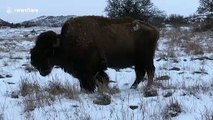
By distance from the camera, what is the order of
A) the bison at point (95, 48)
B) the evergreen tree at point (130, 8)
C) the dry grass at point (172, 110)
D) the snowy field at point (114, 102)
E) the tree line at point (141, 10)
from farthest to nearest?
the evergreen tree at point (130, 8) < the tree line at point (141, 10) < the bison at point (95, 48) < the snowy field at point (114, 102) < the dry grass at point (172, 110)

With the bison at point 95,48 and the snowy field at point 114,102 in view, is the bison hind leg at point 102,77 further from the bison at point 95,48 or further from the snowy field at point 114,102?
the snowy field at point 114,102

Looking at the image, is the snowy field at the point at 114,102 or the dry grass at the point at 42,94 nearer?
the snowy field at the point at 114,102

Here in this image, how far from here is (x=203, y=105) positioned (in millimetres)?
7973

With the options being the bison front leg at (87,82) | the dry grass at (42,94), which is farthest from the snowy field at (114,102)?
the bison front leg at (87,82)

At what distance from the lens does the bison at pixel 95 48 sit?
10.4 metres

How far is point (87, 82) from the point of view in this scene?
10336mm

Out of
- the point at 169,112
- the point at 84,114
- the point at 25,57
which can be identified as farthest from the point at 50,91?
the point at 25,57

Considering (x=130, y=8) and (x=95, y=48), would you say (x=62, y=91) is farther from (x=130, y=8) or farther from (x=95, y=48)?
(x=130, y=8)

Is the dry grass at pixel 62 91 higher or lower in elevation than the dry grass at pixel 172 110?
lower

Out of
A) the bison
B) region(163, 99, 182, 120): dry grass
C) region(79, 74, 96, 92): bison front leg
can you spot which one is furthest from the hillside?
region(163, 99, 182, 120): dry grass

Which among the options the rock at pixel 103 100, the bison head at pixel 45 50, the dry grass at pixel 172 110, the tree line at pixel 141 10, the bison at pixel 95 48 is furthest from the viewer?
the tree line at pixel 141 10

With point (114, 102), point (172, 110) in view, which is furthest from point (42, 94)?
point (172, 110)

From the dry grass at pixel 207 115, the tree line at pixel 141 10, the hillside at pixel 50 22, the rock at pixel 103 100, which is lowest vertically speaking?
the hillside at pixel 50 22

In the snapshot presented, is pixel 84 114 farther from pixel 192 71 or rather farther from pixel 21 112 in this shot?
pixel 192 71
